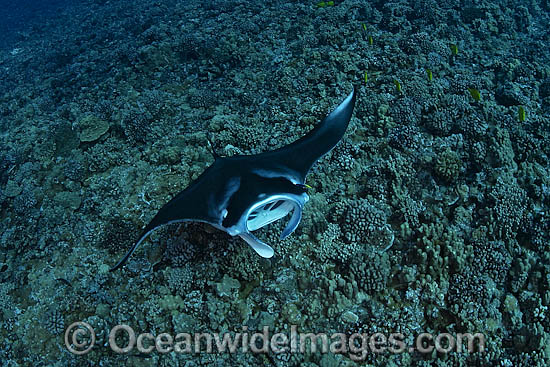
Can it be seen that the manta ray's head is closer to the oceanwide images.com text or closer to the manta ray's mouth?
the manta ray's mouth

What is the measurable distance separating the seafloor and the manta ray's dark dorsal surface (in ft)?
2.61

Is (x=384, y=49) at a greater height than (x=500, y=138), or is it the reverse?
(x=384, y=49)

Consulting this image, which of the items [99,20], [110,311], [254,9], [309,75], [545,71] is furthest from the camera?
[99,20]

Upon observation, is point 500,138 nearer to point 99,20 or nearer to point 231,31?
point 231,31

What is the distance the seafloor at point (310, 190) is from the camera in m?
3.71

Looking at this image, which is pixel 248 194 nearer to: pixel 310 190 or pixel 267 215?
pixel 267 215

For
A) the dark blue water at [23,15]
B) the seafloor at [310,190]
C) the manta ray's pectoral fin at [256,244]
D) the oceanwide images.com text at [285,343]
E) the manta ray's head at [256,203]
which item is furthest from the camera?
the dark blue water at [23,15]

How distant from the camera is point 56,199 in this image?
5.08 metres

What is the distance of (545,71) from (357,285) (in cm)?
693

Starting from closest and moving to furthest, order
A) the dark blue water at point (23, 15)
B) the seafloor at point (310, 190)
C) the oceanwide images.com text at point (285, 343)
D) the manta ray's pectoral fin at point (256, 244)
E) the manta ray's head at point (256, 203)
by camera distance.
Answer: the manta ray's head at point (256, 203) → the manta ray's pectoral fin at point (256, 244) → the oceanwide images.com text at point (285, 343) → the seafloor at point (310, 190) → the dark blue water at point (23, 15)

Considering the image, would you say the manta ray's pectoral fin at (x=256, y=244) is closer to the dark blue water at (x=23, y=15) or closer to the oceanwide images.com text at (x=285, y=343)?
the oceanwide images.com text at (x=285, y=343)

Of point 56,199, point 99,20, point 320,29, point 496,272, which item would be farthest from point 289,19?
point 99,20

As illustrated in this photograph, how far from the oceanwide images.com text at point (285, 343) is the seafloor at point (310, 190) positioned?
71 mm

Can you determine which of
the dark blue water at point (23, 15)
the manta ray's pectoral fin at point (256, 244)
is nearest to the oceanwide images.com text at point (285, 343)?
the manta ray's pectoral fin at point (256, 244)
